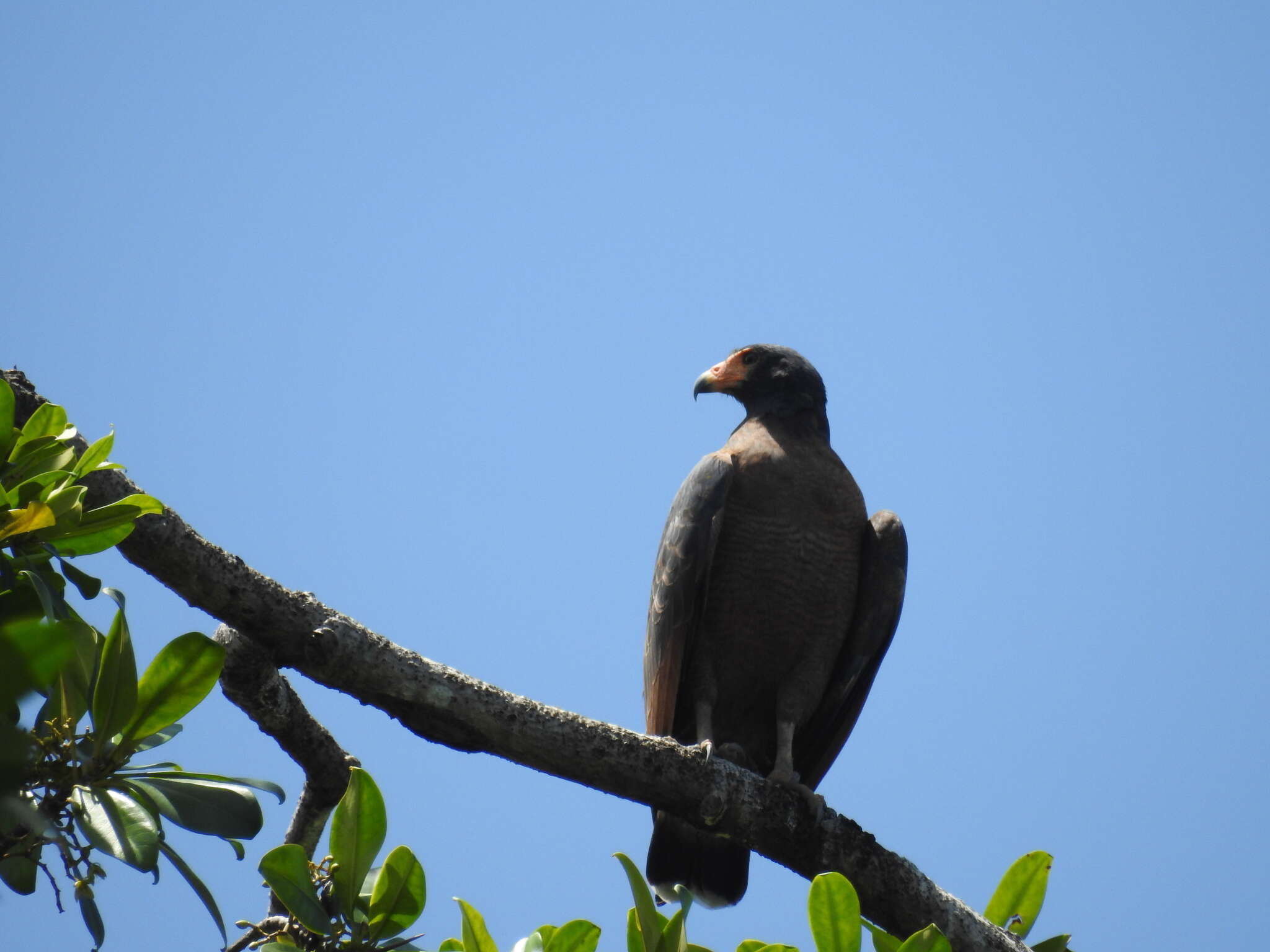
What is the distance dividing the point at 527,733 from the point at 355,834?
634 millimetres

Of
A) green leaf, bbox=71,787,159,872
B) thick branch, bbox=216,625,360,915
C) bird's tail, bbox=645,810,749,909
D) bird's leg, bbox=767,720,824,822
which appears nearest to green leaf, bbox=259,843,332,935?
green leaf, bbox=71,787,159,872

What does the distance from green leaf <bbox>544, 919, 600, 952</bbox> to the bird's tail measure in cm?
184

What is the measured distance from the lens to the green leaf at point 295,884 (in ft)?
7.93

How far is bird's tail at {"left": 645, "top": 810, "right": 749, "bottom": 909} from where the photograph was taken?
4406 mm

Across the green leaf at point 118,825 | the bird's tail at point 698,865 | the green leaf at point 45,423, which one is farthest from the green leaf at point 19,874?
the bird's tail at point 698,865

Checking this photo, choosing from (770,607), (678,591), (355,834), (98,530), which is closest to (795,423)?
(770,607)

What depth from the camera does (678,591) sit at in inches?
187

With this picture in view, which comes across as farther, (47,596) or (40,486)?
(40,486)

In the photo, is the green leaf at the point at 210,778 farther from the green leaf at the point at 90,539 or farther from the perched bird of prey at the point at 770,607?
the perched bird of prey at the point at 770,607

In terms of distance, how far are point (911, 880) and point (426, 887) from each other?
68.2 inches

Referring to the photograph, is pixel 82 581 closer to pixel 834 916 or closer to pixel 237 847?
pixel 237 847

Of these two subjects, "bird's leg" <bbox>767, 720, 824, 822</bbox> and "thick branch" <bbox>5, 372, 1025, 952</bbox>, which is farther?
"bird's leg" <bbox>767, 720, 824, 822</bbox>

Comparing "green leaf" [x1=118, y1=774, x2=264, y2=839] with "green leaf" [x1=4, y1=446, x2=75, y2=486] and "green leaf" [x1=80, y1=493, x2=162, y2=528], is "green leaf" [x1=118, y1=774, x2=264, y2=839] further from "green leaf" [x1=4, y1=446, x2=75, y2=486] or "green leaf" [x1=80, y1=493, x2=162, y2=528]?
"green leaf" [x1=4, y1=446, x2=75, y2=486]

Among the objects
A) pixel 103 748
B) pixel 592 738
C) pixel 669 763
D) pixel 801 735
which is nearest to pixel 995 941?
pixel 669 763
